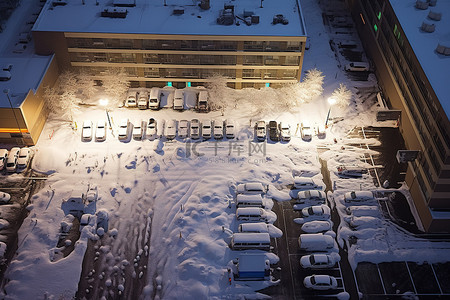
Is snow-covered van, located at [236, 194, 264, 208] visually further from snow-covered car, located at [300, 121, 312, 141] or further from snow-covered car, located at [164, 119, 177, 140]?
snow-covered car, located at [164, 119, 177, 140]

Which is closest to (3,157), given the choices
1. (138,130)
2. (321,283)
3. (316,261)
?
(138,130)

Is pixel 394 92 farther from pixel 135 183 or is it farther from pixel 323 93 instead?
pixel 135 183

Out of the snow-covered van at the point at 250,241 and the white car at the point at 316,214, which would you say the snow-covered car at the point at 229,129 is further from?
the snow-covered van at the point at 250,241

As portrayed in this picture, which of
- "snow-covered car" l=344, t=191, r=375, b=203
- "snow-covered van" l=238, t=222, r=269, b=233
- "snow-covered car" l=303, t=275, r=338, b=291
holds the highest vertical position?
"snow-covered car" l=344, t=191, r=375, b=203

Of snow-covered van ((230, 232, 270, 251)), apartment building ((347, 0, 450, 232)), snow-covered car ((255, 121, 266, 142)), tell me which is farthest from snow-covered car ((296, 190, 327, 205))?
apartment building ((347, 0, 450, 232))

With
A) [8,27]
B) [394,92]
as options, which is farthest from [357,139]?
[8,27]

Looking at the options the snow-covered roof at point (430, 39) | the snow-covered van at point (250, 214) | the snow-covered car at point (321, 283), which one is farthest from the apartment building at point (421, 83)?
the snow-covered van at point (250, 214)
